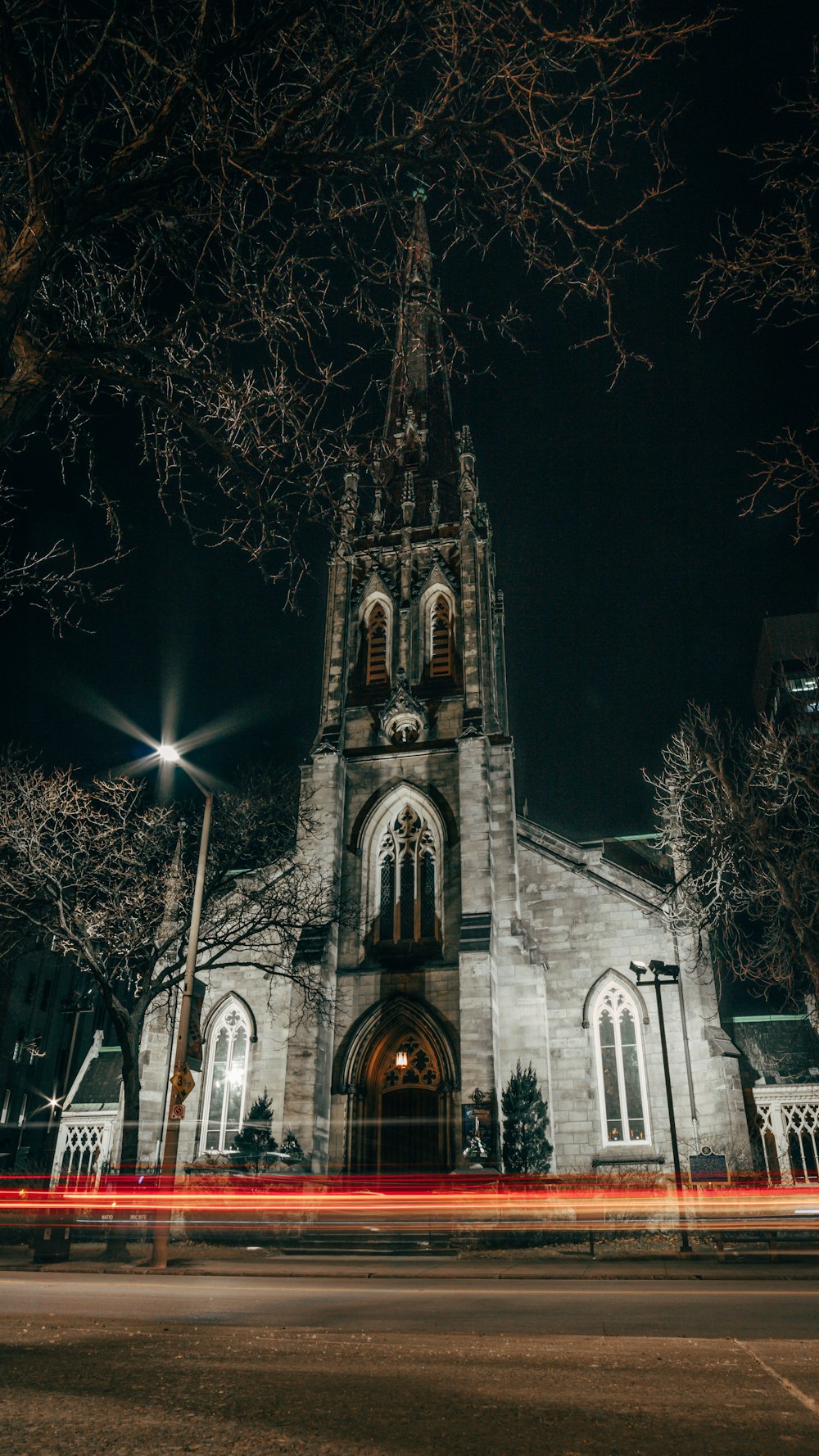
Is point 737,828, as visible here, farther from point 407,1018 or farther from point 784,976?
point 407,1018

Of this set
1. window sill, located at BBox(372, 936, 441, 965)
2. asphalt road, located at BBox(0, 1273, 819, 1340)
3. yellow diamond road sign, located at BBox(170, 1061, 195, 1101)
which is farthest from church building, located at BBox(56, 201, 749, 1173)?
asphalt road, located at BBox(0, 1273, 819, 1340)

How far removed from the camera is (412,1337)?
5328mm

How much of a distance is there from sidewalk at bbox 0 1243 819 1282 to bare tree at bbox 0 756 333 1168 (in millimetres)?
2714

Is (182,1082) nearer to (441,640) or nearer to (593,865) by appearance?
(593,865)

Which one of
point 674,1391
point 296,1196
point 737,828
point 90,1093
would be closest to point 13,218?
point 674,1391

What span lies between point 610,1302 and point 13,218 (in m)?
9.45

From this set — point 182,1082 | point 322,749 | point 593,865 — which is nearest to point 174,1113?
point 182,1082

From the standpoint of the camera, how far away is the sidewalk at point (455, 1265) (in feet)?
40.3

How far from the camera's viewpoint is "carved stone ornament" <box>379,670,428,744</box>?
28625mm

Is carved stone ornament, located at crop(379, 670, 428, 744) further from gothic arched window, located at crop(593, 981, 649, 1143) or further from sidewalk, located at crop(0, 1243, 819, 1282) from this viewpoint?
sidewalk, located at crop(0, 1243, 819, 1282)

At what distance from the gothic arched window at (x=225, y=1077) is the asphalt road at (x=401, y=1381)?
1946 centimetres

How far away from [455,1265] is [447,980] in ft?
32.6

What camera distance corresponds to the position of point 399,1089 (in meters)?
24.9

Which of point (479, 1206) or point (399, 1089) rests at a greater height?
point (399, 1089)
